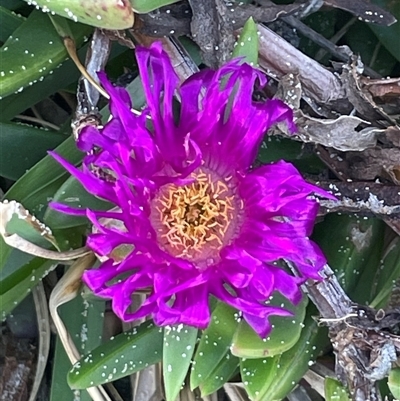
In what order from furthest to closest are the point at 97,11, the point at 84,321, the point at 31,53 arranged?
the point at 84,321 < the point at 31,53 < the point at 97,11

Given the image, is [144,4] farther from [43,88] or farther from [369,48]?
[369,48]

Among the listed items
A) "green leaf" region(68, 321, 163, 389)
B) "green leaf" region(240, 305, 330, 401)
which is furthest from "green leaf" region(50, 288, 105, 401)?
"green leaf" region(240, 305, 330, 401)

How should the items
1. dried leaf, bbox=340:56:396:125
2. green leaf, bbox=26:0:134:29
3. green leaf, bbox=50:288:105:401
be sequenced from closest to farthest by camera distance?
1. green leaf, bbox=26:0:134:29
2. dried leaf, bbox=340:56:396:125
3. green leaf, bbox=50:288:105:401

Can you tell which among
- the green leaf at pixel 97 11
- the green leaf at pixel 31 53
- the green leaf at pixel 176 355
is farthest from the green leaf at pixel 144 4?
the green leaf at pixel 176 355

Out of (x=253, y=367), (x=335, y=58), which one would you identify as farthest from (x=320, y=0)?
(x=253, y=367)

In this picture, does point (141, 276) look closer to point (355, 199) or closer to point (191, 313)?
point (191, 313)

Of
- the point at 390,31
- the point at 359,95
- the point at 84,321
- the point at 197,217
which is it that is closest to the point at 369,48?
the point at 390,31

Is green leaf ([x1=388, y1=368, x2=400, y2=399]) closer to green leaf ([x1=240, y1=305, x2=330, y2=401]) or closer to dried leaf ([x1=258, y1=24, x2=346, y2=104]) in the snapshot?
green leaf ([x1=240, y1=305, x2=330, y2=401])
